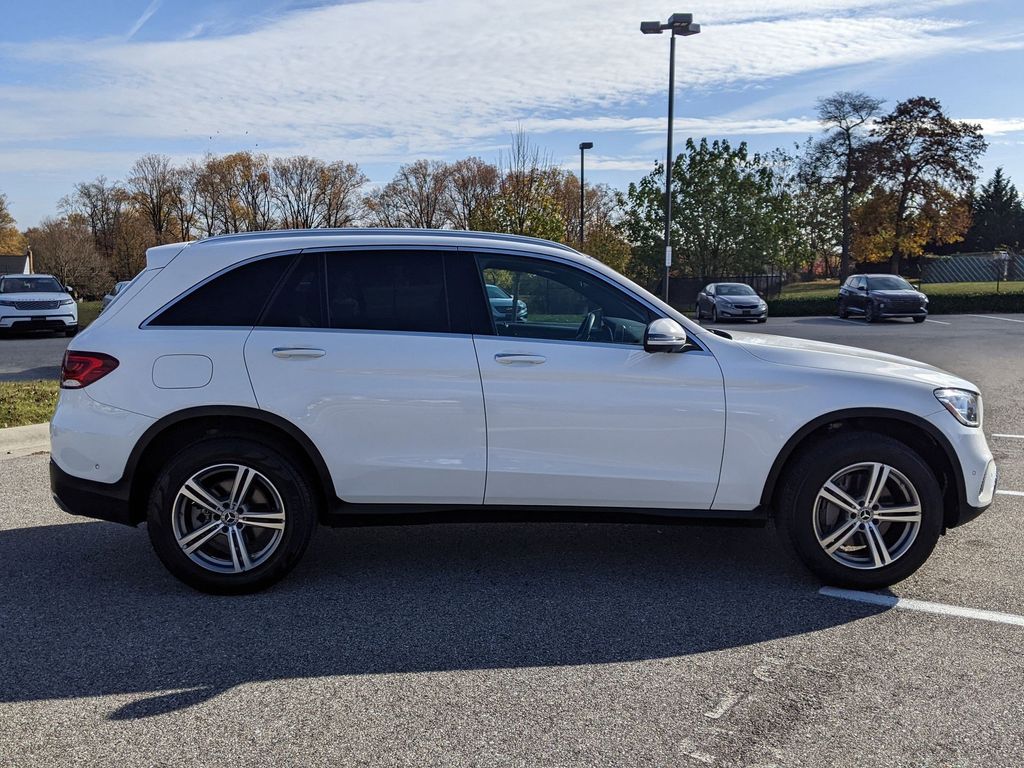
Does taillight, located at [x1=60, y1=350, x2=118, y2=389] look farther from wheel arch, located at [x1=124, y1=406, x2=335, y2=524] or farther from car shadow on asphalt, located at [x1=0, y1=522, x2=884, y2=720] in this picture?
car shadow on asphalt, located at [x1=0, y1=522, x2=884, y2=720]

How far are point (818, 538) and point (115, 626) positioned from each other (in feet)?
11.1

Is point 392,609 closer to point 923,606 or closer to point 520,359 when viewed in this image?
point 520,359

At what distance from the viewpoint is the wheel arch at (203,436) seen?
454 cm

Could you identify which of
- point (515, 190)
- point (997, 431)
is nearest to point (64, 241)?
point (515, 190)

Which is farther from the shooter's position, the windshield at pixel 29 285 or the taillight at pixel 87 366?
the windshield at pixel 29 285

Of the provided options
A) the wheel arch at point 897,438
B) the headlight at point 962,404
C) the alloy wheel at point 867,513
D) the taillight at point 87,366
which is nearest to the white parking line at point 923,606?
the alloy wheel at point 867,513

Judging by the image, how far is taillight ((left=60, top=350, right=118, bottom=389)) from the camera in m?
4.54

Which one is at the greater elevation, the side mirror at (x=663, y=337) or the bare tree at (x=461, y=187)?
the bare tree at (x=461, y=187)

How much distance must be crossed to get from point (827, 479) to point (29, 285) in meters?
23.4

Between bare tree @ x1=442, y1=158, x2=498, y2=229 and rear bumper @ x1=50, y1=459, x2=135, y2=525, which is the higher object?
bare tree @ x1=442, y1=158, x2=498, y2=229

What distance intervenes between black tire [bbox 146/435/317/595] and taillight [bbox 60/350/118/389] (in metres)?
0.54

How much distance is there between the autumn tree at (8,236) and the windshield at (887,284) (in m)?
85.4

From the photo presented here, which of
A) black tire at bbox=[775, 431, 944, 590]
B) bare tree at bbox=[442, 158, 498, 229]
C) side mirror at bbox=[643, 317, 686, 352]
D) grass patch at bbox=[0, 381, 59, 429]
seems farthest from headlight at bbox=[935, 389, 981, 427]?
bare tree at bbox=[442, 158, 498, 229]

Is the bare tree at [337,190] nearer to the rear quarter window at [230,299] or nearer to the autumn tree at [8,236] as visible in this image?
the autumn tree at [8,236]
